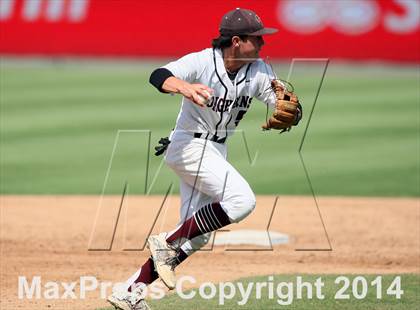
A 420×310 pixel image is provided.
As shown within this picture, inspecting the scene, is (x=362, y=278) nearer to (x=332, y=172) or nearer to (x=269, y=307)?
(x=269, y=307)

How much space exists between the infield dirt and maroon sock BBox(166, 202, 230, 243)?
3.52 ft

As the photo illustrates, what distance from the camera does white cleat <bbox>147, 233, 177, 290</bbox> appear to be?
6.08 metres

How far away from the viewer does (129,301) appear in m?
6.18

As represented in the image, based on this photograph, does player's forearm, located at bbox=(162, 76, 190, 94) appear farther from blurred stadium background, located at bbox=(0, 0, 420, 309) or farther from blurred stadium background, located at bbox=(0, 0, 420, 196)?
blurred stadium background, located at bbox=(0, 0, 420, 196)

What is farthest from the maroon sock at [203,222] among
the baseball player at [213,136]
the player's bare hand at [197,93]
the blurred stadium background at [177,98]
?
the blurred stadium background at [177,98]

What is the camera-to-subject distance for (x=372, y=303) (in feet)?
22.1

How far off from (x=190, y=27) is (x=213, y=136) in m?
15.8

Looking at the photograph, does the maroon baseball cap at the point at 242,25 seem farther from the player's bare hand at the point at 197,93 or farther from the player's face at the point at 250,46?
the player's bare hand at the point at 197,93

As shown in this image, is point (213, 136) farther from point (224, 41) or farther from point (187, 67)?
point (224, 41)

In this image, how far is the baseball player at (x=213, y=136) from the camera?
607 cm

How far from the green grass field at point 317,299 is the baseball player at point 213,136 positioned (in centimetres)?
59

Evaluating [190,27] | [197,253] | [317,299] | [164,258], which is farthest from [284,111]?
Result: [190,27]

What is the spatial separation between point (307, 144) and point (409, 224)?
15.8 feet

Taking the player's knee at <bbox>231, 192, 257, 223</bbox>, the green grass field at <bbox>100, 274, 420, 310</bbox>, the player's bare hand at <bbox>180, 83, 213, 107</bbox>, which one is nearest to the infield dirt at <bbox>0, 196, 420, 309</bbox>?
the green grass field at <bbox>100, 274, 420, 310</bbox>
